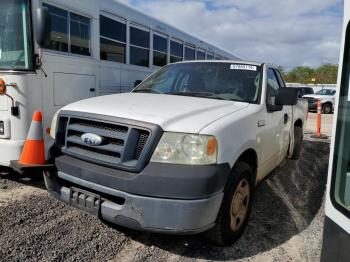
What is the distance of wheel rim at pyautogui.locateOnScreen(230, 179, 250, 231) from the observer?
127 inches

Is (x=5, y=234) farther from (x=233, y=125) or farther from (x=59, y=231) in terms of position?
(x=233, y=125)

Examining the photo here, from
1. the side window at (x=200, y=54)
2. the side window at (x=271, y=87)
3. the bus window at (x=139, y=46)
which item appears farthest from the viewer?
the side window at (x=200, y=54)

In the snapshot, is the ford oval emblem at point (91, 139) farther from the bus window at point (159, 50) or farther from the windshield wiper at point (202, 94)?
the bus window at point (159, 50)

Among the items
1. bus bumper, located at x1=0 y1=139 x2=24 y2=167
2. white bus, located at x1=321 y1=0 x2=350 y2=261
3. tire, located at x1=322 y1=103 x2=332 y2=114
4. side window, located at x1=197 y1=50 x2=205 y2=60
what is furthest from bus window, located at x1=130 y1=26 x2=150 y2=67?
tire, located at x1=322 y1=103 x2=332 y2=114

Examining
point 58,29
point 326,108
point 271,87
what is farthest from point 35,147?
point 326,108

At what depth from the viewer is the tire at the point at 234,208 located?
9.89 feet

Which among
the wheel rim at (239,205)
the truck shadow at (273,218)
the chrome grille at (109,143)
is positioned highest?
the chrome grille at (109,143)

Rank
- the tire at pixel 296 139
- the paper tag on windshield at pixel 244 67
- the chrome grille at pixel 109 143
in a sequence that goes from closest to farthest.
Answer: the chrome grille at pixel 109 143
the paper tag on windshield at pixel 244 67
the tire at pixel 296 139

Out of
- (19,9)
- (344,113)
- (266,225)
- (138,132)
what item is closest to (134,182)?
(138,132)

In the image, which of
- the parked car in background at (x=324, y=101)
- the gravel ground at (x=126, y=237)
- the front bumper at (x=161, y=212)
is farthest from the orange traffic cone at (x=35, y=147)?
the parked car in background at (x=324, y=101)

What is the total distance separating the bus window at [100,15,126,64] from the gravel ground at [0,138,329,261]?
2455mm

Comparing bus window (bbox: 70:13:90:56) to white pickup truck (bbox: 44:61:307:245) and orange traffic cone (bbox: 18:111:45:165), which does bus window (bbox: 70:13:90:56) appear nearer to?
orange traffic cone (bbox: 18:111:45:165)

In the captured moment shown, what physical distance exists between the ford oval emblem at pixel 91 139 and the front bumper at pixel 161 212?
37 cm

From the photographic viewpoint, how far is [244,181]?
133 inches
